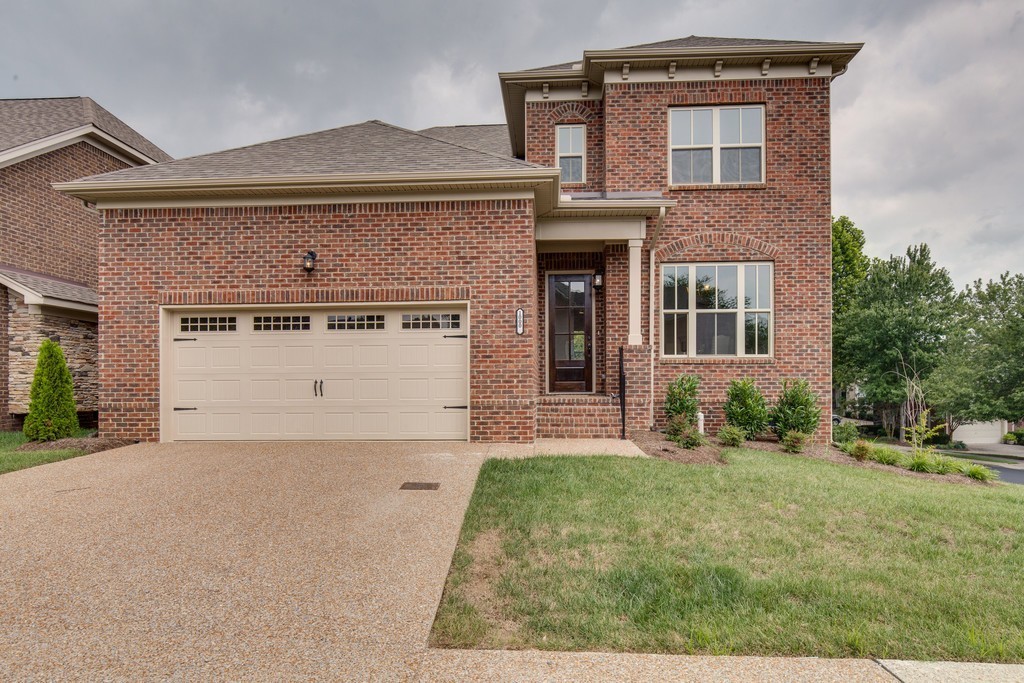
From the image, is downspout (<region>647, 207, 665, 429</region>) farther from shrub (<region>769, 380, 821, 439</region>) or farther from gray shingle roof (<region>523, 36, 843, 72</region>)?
gray shingle roof (<region>523, 36, 843, 72</region>)

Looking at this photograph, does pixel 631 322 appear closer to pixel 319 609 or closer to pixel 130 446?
pixel 319 609

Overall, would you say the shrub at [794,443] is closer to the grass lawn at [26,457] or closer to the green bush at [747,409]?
the green bush at [747,409]

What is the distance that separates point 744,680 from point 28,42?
2721 centimetres

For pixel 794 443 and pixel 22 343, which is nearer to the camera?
pixel 794 443

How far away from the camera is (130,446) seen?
747 centimetres

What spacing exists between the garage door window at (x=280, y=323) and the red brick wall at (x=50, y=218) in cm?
747

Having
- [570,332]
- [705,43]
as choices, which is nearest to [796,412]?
[570,332]

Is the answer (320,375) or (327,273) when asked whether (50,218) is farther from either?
(320,375)

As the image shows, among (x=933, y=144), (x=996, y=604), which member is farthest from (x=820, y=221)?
(x=933, y=144)

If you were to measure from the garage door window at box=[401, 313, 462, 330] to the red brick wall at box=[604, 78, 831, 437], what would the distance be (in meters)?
4.28

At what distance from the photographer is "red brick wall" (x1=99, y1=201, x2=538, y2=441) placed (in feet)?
24.9

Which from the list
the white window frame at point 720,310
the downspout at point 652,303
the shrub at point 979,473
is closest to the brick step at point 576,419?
the downspout at point 652,303

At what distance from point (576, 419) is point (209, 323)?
19.4 feet

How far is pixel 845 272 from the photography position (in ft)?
94.1
